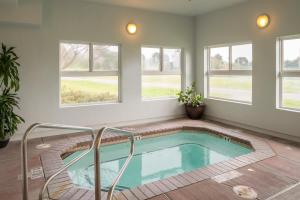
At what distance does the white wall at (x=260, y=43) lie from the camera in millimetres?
4215

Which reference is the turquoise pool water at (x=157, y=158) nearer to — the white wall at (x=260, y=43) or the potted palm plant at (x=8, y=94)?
the white wall at (x=260, y=43)

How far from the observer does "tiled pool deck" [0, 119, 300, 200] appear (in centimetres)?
243

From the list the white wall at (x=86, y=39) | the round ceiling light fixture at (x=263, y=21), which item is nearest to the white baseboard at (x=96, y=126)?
the white wall at (x=86, y=39)

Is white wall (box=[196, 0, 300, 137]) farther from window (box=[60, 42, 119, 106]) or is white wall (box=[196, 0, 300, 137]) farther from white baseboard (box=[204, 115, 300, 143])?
window (box=[60, 42, 119, 106])

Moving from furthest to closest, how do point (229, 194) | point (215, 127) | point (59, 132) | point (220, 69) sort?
point (220, 69) → point (215, 127) → point (59, 132) → point (229, 194)

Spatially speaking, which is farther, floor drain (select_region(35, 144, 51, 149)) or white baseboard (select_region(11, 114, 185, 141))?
white baseboard (select_region(11, 114, 185, 141))

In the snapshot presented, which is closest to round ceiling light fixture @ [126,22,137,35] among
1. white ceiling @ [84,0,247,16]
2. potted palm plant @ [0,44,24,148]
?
white ceiling @ [84,0,247,16]

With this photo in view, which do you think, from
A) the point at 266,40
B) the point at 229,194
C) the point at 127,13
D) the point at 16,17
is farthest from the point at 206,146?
the point at 16,17

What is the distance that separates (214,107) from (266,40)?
2039mm

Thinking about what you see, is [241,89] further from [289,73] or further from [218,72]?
[289,73]

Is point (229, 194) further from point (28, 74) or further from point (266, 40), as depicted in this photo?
point (28, 74)

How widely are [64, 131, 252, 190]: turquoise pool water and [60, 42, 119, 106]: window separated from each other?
4.51 ft

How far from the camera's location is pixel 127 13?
5.26 meters

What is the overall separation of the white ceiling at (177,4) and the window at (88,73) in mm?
1004
